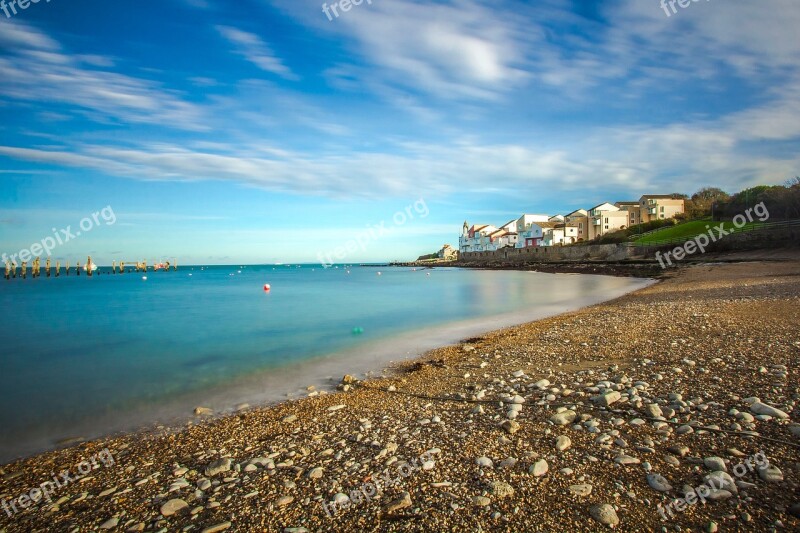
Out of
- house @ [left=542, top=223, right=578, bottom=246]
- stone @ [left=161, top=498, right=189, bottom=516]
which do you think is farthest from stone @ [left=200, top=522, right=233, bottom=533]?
house @ [left=542, top=223, right=578, bottom=246]

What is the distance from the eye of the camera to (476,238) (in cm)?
15112

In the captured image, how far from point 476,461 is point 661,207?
106 meters

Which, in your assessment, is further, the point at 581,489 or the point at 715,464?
the point at 715,464

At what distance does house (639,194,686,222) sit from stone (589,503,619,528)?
103895 millimetres

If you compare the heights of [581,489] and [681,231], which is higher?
[681,231]

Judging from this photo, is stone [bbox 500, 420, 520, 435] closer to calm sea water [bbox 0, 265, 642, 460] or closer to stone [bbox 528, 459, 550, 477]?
stone [bbox 528, 459, 550, 477]

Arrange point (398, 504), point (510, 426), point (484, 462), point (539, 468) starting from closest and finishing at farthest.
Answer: point (398, 504) < point (539, 468) < point (484, 462) < point (510, 426)

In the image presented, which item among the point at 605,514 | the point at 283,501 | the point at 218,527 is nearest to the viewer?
the point at 605,514

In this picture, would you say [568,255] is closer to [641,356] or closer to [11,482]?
[641,356]

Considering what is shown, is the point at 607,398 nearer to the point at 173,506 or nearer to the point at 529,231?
the point at 173,506

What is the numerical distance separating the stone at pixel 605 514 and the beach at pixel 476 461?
0.02m

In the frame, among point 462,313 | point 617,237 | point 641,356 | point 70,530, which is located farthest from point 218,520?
point 617,237

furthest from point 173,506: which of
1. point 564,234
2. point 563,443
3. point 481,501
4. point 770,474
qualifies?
point 564,234

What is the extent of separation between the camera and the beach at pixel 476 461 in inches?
143
